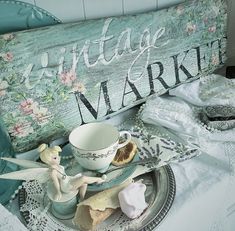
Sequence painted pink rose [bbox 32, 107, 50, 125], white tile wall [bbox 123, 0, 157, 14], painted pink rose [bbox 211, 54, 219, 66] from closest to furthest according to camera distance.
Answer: painted pink rose [bbox 32, 107, 50, 125], white tile wall [bbox 123, 0, 157, 14], painted pink rose [bbox 211, 54, 219, 66]

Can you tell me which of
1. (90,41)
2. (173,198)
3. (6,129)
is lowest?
(173,198)

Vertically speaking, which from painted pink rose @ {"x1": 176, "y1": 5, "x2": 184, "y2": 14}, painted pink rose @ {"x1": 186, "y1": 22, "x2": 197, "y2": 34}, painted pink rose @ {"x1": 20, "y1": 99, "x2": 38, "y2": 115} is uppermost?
painted pink rose @ {"x1": 176, "y1": 5, "x2": 184, "y2": 14}

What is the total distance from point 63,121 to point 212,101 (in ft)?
1.25

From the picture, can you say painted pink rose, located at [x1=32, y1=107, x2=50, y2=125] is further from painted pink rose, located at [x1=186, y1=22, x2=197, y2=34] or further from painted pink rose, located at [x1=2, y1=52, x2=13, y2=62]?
painted pink rose, located at [x1=186, y1=22, x2=197, y2=34]

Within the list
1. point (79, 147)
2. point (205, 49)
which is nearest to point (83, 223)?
point (79, 147)

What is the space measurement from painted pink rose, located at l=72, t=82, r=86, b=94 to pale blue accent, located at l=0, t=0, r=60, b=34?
0.46ft

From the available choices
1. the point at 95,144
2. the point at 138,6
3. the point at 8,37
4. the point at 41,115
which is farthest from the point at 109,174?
the point at 138,6

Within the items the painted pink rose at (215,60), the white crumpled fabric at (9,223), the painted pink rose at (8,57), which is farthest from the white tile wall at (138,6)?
the white crumpled fabric at (9,223)

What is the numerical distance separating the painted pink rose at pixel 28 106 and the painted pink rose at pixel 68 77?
77 millimetres

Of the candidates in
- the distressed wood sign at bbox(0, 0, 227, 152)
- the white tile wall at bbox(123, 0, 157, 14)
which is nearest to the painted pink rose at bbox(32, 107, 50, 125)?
the distressed wood sign at bbox(0, 0, 227, 152)

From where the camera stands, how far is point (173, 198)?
0.58 m

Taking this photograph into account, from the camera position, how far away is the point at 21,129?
664 millimetres

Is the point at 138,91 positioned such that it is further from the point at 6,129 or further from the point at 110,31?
the point at 6,129

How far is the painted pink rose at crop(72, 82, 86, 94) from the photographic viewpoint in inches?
28.1
